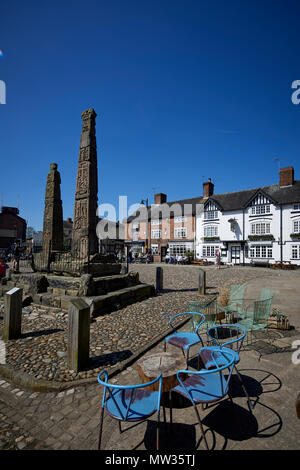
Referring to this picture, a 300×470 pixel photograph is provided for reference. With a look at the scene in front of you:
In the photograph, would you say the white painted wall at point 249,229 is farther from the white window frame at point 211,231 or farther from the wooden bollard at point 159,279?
the wooden bollard at point 159,279

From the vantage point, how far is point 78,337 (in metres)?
3.74

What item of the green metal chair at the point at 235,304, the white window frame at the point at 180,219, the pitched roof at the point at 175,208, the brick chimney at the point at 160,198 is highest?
the brick chimney at the point at 160,198

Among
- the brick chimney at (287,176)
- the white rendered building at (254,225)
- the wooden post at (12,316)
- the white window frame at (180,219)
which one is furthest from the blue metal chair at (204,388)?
the white window frame at (180,219)

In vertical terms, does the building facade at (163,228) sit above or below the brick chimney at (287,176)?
below

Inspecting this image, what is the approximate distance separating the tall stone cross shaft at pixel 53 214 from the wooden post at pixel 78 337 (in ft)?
22.5

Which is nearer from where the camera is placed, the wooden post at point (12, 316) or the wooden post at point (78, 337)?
the wooden post at point (78, 337)

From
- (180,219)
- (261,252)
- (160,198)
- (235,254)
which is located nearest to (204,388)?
(261,252)

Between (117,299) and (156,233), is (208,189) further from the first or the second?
(117,299)

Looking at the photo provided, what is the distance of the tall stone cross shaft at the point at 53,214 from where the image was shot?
10.0 m

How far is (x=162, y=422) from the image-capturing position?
103 inches

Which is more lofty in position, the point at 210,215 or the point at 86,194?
the point at 210,215

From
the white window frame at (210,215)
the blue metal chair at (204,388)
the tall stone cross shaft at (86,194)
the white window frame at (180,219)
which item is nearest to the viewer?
the blue metal chair at (204,388)

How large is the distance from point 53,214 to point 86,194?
244 cm
